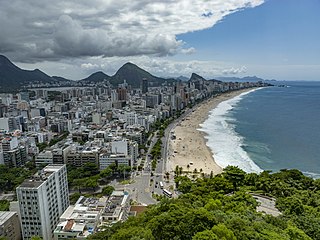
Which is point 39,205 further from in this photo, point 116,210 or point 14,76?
point 14,76

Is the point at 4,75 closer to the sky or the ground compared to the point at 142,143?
closer to the sky

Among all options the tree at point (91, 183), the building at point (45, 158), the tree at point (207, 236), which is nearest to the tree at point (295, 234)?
the tree at point (207, 236)

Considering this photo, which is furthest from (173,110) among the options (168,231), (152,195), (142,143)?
(168,231)

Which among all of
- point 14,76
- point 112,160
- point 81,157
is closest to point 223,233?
point 112,160

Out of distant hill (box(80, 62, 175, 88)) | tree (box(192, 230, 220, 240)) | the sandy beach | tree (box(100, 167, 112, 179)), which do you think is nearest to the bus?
the sandy beach

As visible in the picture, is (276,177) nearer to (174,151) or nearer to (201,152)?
(201,152)

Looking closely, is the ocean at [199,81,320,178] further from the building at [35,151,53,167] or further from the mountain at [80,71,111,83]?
the mountain at [80,71,111,83]
